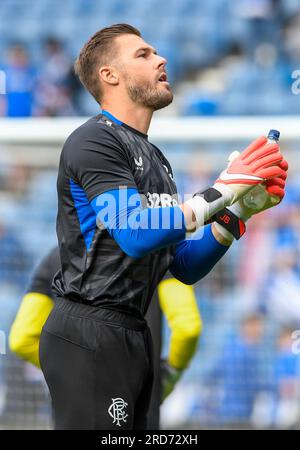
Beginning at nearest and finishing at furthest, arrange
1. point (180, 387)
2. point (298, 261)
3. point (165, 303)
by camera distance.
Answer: point (165, 303) < point (298, 261) < point (180, 387)

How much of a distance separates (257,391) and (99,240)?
2.87 m

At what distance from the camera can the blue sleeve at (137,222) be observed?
2455 mm

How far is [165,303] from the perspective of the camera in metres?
4.02

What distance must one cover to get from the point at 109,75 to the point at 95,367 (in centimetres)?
91

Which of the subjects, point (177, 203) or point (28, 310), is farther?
point (28, 310)

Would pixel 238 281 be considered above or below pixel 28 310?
above

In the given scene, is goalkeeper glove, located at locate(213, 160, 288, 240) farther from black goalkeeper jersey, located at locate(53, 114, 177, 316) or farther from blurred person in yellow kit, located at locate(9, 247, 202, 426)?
blurred person in yellow kit, located at locate(9, 247, 202, 426)

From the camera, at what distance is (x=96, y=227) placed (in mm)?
2598

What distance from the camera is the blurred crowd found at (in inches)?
318

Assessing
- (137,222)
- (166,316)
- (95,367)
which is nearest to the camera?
(137,222)

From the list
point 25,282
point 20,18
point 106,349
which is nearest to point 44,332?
point 106,349

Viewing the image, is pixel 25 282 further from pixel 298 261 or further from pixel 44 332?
pixel 44 332

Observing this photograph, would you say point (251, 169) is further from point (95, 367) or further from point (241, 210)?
point (95, 367)

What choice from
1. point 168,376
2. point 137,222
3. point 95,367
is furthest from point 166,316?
point 137,222
